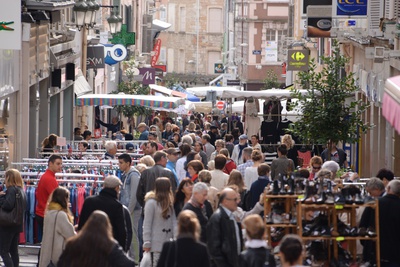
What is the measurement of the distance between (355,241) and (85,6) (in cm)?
1562

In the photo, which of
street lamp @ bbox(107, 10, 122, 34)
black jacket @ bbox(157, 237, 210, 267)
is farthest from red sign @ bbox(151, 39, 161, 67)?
black jacket @ bbox(157, 237, 210, 267)

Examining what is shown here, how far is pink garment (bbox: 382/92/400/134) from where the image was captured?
12703mm

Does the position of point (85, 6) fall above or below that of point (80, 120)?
above

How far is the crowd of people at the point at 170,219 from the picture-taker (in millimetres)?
10664

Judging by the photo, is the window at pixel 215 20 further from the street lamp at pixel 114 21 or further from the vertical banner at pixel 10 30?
the vertical banner at pixel 10 30

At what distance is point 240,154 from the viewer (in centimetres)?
2544

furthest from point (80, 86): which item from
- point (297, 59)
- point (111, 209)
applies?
point (111, 209)

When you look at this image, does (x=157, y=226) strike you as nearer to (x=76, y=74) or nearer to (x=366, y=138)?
(x=366, y=138)

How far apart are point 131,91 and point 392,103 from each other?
114 ft

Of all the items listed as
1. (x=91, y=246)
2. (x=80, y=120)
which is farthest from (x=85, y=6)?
(x=91, y=246)

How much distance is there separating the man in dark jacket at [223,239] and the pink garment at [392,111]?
1.90 metres

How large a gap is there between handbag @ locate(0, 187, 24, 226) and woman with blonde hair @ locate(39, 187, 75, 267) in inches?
91.8

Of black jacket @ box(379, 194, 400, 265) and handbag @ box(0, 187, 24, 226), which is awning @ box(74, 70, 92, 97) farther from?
black jacket @ box(379, 194, 400, 265)

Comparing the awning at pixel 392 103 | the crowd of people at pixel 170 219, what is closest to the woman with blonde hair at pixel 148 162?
the crowd of people at pixel 170 219
